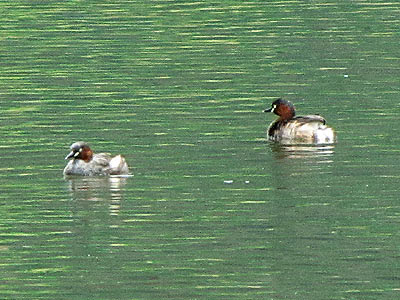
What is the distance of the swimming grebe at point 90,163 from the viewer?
70.4 feet

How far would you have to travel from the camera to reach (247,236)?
17.6 metres

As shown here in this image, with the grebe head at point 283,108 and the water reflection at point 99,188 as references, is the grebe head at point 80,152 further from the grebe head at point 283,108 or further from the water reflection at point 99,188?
the grebe head at point 283,108

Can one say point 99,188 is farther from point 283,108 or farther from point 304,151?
point 283,108

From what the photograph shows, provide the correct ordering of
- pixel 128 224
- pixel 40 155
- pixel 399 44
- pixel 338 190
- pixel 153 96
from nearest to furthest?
pixel 128 224
pixel 338 190
pixel 40 155
pixel 153 96
pixel 399 44

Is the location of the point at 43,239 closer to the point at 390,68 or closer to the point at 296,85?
the point at 296,85

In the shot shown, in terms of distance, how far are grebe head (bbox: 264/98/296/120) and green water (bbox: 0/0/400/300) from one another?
36 cm

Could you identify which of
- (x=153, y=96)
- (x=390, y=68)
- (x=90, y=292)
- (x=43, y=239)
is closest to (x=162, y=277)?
(x=90, y=292)

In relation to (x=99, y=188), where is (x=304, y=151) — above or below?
below

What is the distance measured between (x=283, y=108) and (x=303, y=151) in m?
1.94

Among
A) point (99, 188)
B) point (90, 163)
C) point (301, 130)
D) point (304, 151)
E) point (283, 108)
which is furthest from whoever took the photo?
point (283, 108)

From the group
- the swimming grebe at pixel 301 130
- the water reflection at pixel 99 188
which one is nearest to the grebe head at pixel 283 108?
the swimming grebe at pixel 301 130

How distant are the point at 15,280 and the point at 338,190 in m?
5.17

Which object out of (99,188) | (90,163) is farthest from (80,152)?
(99,188)

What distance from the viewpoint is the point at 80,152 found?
2191 cm
